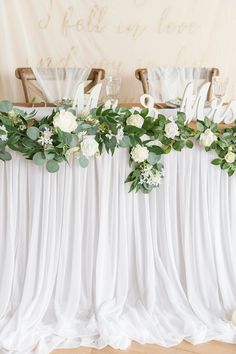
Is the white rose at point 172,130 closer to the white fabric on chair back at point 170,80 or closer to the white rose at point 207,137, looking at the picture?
the white rose at point 207,137

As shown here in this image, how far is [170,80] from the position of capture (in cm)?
285

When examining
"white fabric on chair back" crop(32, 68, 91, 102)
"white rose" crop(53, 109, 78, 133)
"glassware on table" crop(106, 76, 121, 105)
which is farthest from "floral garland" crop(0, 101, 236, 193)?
"white fabric on chair back" crop(32, 68, 91, 102)

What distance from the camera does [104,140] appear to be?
1.48 metres

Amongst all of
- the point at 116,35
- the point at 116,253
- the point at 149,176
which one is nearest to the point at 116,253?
the point at 116,253

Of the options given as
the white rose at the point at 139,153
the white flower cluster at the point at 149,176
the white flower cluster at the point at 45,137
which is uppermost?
the white flower cluster at the point at 45,137

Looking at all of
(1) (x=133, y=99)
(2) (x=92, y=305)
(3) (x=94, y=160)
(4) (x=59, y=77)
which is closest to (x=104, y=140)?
(3) (x=94, y=160)

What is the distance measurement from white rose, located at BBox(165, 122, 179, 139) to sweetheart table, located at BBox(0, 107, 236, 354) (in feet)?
0.41

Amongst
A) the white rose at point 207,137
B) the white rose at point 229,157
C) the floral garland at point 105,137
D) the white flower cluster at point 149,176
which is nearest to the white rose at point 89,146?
the floral garland at point 105,137

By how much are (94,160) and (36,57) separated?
2.04 metres

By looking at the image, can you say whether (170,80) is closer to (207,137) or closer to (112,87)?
(112,87)

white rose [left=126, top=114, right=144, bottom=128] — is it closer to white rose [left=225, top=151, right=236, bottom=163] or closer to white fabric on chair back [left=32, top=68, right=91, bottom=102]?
white rose [left=225, top=151, right=236, bottom=163]

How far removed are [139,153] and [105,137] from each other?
0.15 meters

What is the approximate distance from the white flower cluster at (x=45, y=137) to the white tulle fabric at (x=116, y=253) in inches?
5.8

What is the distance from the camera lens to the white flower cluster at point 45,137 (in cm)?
143
